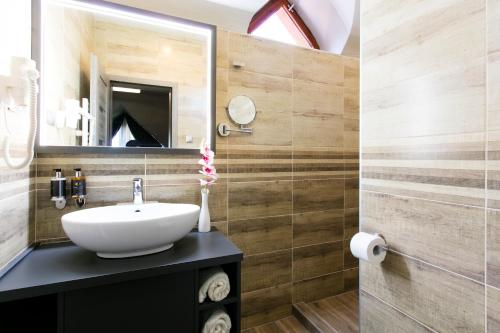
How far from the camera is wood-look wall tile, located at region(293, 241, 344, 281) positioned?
1986 mm

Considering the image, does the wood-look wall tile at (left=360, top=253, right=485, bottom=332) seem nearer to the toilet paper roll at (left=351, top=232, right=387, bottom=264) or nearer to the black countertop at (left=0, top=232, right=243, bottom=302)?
the toilet paper roll at (left=351, top=232, right=387, bottom=264)

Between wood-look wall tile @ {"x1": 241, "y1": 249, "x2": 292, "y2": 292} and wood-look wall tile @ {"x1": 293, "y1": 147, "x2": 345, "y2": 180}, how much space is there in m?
0.57

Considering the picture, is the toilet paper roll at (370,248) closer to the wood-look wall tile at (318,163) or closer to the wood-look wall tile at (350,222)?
the wood-look wall tile at (318,163)

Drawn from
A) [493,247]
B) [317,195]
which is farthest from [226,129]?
[493,247]

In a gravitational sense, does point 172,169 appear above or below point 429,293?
above

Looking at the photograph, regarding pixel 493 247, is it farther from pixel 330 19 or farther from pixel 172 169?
pixel 330 19

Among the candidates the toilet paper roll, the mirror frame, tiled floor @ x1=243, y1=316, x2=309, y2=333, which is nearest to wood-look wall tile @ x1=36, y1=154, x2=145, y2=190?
the mirror frame

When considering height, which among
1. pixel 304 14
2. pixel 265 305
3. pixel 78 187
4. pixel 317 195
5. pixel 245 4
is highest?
pixel 304 14

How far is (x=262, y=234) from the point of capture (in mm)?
1862

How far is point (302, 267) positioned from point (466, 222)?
132 cm

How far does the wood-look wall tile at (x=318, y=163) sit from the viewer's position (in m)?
1.97

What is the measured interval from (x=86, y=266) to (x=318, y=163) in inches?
61.5

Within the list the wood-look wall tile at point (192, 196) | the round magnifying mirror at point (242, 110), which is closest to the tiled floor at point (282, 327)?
the wood-look wall tile at point (192, 196)

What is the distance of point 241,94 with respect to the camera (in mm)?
1787
